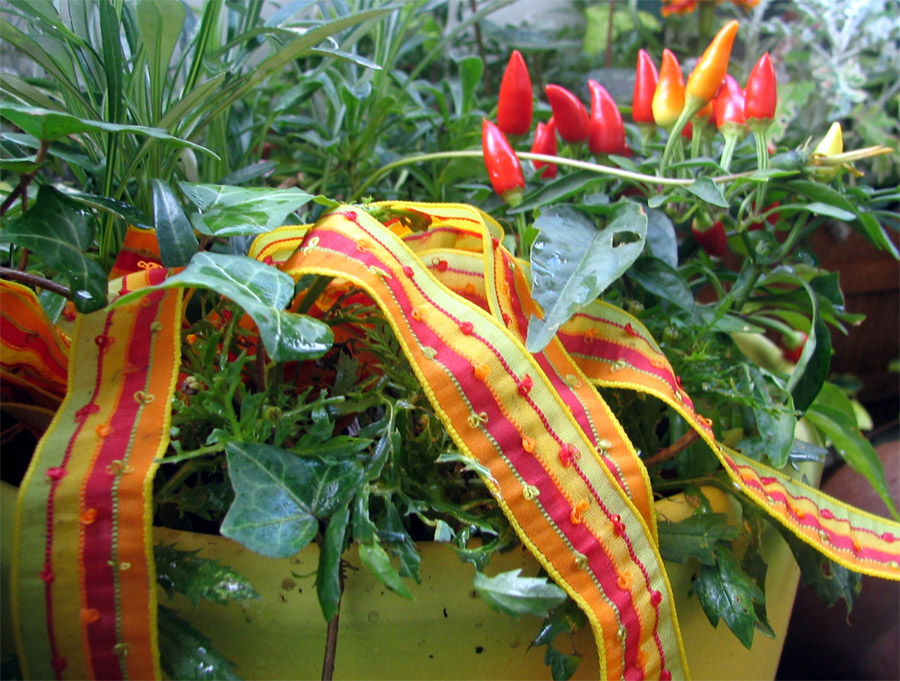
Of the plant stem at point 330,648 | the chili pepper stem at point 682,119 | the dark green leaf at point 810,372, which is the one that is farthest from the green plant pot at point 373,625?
the chili pepper stem at point 682,119

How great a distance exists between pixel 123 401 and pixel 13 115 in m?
0.13

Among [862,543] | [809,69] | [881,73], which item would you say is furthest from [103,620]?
[881,73]

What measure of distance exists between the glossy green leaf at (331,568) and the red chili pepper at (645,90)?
0.45 metres

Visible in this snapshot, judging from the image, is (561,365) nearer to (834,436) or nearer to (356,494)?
(356,494)

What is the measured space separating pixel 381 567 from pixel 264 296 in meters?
0.13

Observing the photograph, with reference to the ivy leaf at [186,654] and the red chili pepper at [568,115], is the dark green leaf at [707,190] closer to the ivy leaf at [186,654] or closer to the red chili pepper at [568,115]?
the red chili pepper at [568,115]

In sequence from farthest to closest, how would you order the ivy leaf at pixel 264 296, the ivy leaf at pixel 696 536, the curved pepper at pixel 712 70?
the curved pepper at pixel 712 70 → the ivy leaf at pixel 696 536 → the ivy leaf at pixel 264 296

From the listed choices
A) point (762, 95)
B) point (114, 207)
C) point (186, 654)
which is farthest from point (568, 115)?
point (186, 654)

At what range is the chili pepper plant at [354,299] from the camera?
31 centimetres

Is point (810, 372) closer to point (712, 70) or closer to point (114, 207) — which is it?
point (712, 70)

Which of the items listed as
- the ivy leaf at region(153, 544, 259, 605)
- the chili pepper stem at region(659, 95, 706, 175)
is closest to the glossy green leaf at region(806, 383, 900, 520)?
the chili pepper stem at region(659, 95, 706, 175)

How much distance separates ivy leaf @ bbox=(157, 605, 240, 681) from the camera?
1.00ft

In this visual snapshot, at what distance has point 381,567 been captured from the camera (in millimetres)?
289

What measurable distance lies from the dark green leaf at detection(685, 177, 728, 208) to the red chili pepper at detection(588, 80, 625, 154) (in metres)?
0.14
